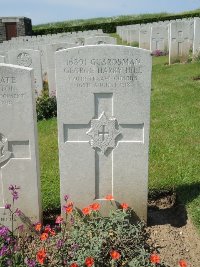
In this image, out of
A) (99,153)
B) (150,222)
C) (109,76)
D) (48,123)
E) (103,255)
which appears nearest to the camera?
(103,255)

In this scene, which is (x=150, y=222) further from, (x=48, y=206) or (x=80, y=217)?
(x=48, y=206)

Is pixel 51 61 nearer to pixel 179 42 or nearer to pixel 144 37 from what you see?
pixel 179 42

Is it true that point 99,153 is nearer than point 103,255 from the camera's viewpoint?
No

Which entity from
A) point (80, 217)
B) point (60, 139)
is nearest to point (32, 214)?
point (80, 217)

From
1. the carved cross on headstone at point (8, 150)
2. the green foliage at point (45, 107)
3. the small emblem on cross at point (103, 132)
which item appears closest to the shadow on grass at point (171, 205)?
the small emblem on cross at point (103, 132)

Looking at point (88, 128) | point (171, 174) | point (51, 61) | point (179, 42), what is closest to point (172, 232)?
point (171, 174)

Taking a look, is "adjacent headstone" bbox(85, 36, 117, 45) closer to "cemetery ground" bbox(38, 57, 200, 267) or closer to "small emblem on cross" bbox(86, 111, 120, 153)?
"cemetery ground" bbox(38, 57, 200, 267)

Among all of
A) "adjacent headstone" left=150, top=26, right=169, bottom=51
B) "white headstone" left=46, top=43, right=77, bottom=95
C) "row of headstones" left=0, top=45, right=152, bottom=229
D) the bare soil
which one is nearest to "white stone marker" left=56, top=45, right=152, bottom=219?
"row of headstones" left=0, top=45, right=152, bottom=229

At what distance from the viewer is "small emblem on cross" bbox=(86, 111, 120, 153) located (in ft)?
11.8

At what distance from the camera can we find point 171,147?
228 inches

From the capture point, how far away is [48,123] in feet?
26.3

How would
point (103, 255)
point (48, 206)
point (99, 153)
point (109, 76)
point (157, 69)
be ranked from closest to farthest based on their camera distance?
point (103, 255)
point (109, 76)
point (99, 153)
point (48, 206)
point (157, 69)

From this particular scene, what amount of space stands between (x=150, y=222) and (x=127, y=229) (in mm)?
639

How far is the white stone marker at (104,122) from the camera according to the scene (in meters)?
3.45
